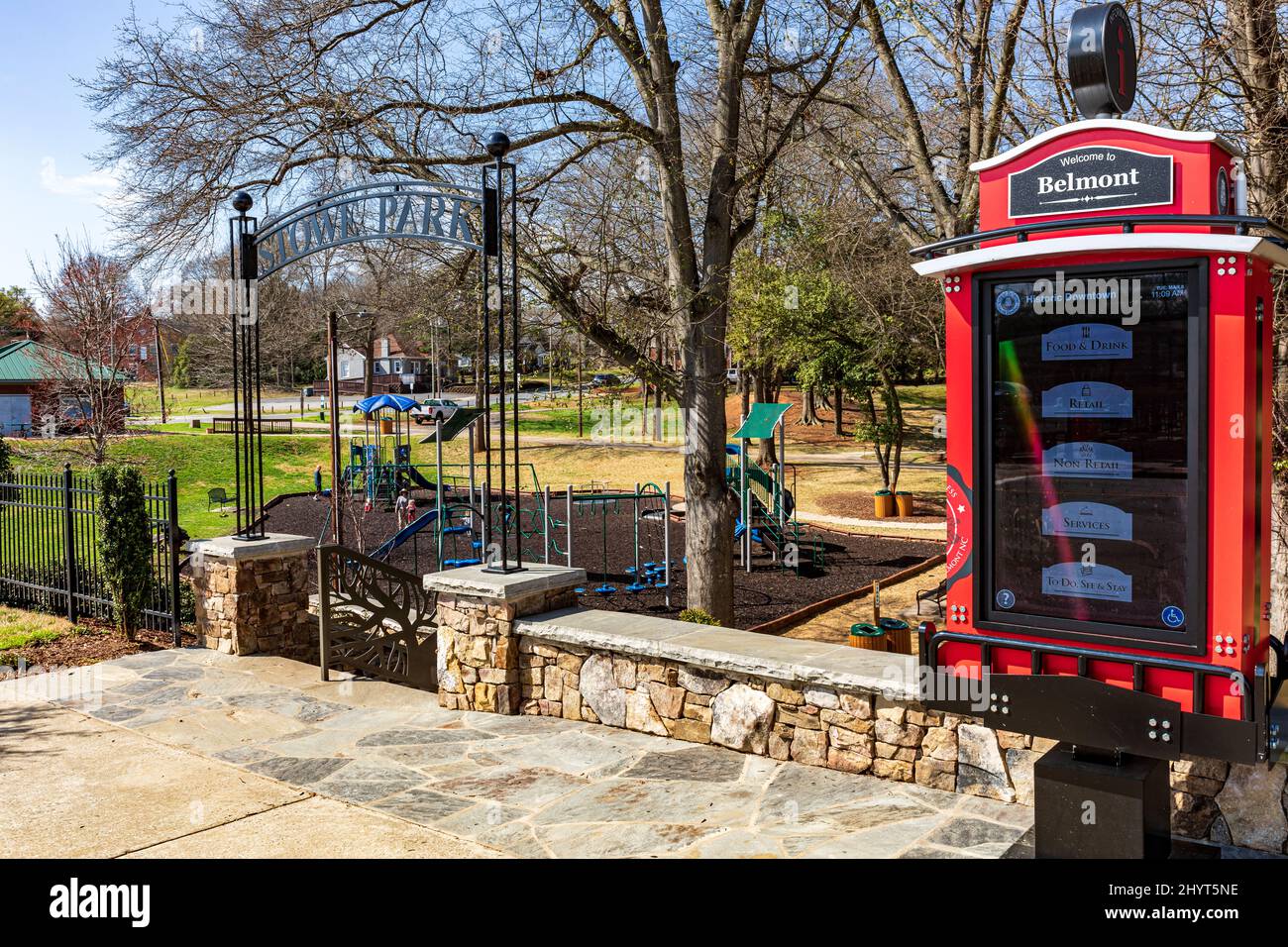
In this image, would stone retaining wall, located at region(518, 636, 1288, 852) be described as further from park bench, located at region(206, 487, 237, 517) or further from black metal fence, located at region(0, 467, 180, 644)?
park bench, located at region(206, 487, 237, 517)

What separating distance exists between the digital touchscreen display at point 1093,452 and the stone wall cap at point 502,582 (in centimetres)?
347

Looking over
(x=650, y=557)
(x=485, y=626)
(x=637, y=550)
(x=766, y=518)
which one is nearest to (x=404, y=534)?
(x=637, y=550)

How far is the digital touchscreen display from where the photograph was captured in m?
3.50

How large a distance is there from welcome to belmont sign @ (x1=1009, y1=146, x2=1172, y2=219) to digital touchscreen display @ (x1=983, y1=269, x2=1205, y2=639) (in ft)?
0.81

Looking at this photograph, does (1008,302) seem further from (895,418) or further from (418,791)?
(895,418)

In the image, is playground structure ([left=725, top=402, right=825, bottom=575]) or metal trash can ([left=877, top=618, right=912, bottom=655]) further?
playground structure ([left=725, top=402, right=825, bottom=575])

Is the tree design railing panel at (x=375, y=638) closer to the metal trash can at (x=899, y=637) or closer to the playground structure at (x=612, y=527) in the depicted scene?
the playground structure at (x=612, y=527)

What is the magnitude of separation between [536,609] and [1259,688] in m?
4.35

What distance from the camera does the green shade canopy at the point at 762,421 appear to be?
16.4 meters

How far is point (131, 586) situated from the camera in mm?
9344

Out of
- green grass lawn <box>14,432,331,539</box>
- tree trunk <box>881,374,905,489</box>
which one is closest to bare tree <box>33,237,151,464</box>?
green grass lawn <box>14,432,331,539</box>

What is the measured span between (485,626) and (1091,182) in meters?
4.51

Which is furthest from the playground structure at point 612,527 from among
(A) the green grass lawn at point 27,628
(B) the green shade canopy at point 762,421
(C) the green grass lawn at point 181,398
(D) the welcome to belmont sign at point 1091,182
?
(C) the green grass lawn at point 181,398

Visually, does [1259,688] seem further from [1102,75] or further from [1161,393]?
[1102,75]
